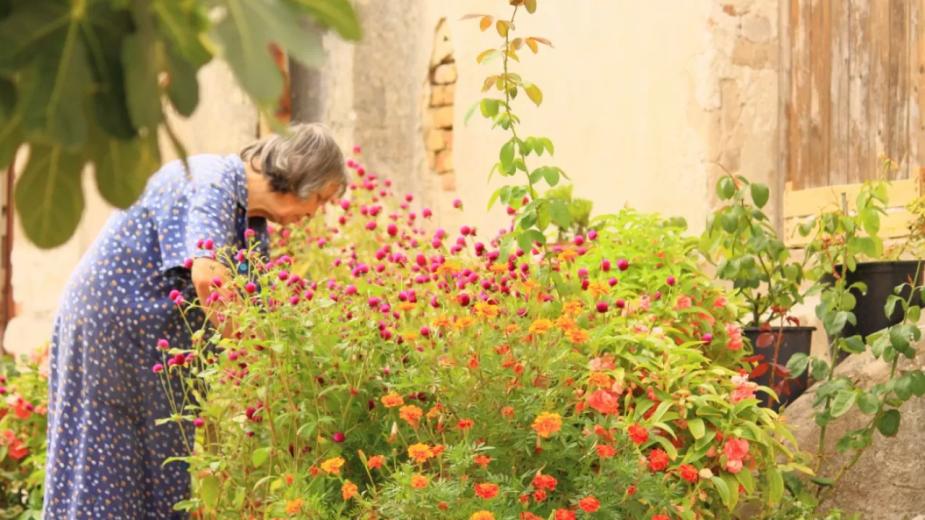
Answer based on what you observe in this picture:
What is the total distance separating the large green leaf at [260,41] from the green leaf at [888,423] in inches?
115

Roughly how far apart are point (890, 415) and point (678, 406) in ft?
2.26

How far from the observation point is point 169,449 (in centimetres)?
348

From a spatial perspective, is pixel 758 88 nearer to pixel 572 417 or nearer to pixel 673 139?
pixel 673 139

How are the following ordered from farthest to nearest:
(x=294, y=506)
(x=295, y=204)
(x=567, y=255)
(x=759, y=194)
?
(x=759, y=194) → (x=295, y=204) → (x=567, y=255) → (x=294, y=506)

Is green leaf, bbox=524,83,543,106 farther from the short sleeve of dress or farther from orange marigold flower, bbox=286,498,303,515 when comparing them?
orange marigold flower, bbox=286,498,303,515

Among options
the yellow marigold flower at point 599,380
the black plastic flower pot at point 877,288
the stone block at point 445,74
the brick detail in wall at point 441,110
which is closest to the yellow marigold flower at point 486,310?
the yellow marigold flower at point 599,380

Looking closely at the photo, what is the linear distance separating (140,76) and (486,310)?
6.80 ft

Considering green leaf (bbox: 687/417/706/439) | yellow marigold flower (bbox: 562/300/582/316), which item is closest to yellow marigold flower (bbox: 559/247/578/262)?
yellow marigold flower (bbox: 562/300/582/316)

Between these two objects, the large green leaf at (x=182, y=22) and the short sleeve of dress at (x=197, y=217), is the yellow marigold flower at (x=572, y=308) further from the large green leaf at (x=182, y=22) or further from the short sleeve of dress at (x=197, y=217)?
the large green leaf at (x=182, y=22)

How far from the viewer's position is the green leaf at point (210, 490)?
3012mm

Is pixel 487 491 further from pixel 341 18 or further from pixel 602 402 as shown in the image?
pixel 341 18


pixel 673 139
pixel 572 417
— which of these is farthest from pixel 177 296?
pixel 673 139

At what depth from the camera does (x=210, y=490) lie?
3012mm

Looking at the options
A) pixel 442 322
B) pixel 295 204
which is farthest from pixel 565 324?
pixel 295 204
